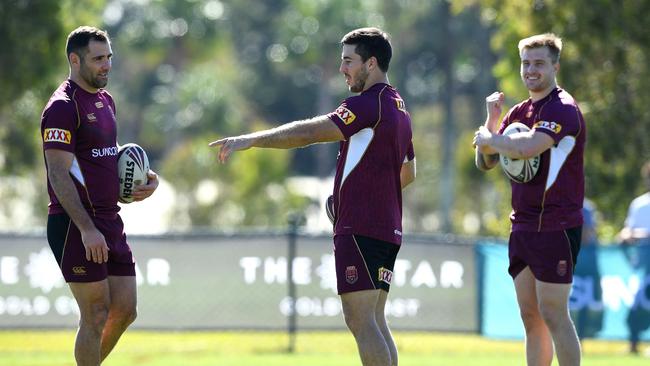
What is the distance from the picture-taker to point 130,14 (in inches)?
2835

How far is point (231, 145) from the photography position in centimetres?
821

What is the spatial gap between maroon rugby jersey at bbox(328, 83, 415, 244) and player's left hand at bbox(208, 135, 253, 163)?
2.13 ft

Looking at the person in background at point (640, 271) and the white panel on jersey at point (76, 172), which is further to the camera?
the person in background at point (640, 271)

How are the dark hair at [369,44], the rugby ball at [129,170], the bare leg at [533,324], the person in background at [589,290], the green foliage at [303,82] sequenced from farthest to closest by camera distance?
the green foliage at [303,82], the person in background at [589,290], the rugby ball at [129,170], the bare leg at [533,324], the dark hair at [369,44]

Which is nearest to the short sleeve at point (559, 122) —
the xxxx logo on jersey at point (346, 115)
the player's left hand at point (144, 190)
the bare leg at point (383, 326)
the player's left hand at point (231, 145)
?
the xxxx logo on jersey at point (346, 115)

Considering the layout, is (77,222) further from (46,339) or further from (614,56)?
(614,56)

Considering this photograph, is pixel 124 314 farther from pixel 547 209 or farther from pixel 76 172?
pixel 547 209

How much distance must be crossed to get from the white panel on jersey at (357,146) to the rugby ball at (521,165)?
1005 millimetres

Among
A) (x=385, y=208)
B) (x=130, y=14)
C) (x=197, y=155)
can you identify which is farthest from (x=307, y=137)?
(x=130, y=14)

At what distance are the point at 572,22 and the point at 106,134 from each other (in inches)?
546

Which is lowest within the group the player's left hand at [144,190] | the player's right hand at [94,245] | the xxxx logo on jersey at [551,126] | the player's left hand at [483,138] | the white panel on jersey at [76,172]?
the player's right hand at [94,245]

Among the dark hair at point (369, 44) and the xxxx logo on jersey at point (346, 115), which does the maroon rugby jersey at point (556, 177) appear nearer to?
the dark hair at point (369, 44)

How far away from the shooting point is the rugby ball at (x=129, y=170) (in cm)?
925

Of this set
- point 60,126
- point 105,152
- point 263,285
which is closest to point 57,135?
point 60,126
